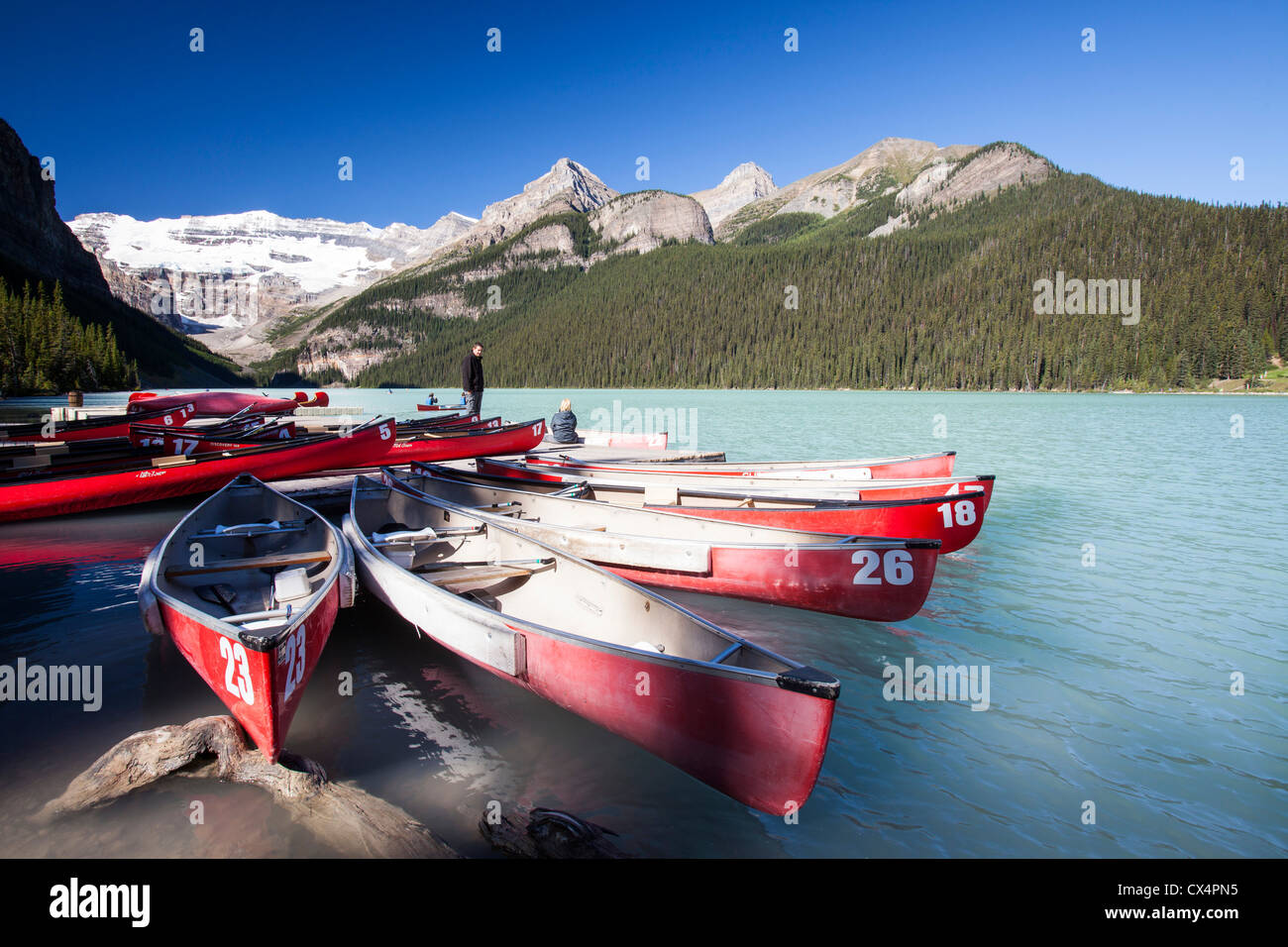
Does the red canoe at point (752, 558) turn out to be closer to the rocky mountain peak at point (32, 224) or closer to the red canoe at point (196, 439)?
the red canoe at point (196, 439)

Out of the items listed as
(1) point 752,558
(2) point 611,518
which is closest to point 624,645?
(1) point 752,558

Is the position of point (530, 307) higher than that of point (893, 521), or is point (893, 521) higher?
point (530, 307)

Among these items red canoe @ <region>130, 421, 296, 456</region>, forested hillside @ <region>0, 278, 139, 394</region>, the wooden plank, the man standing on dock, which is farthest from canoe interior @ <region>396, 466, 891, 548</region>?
forested hillside @ <region>0, 278, 139, 394</region>

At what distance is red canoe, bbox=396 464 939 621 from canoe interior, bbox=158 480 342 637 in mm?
2229

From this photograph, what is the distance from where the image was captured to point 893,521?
8.45m

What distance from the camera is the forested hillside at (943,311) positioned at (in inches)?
3748

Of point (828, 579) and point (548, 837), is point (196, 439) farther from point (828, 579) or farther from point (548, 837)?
point (548, 837)

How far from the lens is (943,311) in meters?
123

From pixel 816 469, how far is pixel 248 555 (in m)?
9.53

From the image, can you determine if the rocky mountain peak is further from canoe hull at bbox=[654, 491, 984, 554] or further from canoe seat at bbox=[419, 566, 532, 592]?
canoe hull at bbox=[654, 491, 984, 554]

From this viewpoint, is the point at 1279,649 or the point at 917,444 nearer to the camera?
the point at 1279,649
